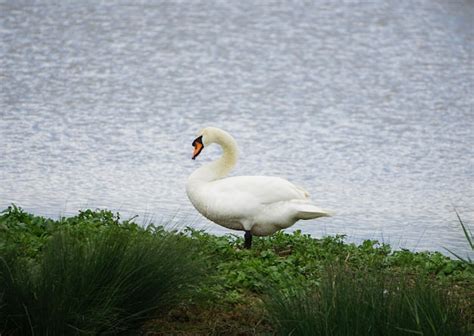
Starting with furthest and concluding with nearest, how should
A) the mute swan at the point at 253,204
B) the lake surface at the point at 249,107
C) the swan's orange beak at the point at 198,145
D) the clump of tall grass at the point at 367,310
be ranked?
the lake surface at the point at 249,107 → the swan's orange beak at the point at 198,145 → the mute swan at the point at 253,204 → the clump of tall grass at the point at 367,310

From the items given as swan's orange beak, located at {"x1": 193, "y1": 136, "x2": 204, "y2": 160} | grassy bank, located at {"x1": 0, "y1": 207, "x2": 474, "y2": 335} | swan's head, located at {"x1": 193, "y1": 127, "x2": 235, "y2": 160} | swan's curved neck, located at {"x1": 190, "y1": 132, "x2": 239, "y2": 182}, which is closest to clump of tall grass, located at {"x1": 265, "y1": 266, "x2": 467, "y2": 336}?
grassy bank, located at {"x1": 0, "y1": 207, "x2": 474, "y2": 335}

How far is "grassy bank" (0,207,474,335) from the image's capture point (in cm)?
555

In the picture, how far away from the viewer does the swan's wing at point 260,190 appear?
830 centimetres

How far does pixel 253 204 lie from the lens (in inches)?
325

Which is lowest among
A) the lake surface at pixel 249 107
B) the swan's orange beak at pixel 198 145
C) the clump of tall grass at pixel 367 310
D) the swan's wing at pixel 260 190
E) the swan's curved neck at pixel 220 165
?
the clump of tall grass at pixel 367 310

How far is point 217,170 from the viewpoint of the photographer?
28.9ft

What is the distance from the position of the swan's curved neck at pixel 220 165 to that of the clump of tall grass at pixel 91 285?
2.45 metres

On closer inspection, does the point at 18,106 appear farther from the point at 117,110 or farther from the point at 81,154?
the point at 81,154

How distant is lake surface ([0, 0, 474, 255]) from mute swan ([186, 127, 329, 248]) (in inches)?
30.6

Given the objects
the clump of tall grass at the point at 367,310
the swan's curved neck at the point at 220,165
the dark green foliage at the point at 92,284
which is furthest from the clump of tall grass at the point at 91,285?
the swan's curved neck at the point at 220,165

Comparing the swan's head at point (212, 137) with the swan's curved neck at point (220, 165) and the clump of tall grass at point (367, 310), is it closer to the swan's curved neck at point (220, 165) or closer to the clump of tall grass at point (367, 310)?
the swan's curved neck at point (220, 165)

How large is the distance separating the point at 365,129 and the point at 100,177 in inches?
172

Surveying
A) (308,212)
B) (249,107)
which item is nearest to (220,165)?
(308,212)

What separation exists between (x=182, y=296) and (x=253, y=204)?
6.89 feet
